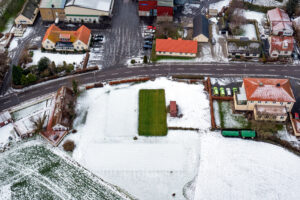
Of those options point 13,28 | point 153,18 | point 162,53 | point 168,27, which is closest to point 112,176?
point 162,53

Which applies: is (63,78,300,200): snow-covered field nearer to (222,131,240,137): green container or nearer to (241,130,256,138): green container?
(222,131,240,137): green container

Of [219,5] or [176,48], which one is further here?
[219,5]

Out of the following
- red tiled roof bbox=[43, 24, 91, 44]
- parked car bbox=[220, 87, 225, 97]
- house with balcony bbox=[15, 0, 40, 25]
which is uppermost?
house with balcony bbox=[15, 0, 40, 25]

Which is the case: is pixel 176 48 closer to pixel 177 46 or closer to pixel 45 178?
pixel 177 46

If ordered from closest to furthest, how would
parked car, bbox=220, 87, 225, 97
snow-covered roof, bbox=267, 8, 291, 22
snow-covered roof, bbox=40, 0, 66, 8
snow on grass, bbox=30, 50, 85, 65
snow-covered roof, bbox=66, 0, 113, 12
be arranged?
parked car, bbox=220, 87, 225, 97 → snow on grass, bbox=30, 50, 85, 65 → snow-covered roof, bbox=267, 8, 291, 22 → snow-covered roof, bbox=66, 0, 113, 12 → snow-covered roof, bbox=40, 0, 66, 8

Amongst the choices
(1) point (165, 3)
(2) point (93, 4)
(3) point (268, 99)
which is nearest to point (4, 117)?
(2) point (93, 4)

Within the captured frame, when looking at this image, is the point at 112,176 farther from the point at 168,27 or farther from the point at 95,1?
the point at 95,1

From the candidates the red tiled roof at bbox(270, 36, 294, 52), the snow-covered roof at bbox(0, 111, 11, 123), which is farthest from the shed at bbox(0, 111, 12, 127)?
the red tiled roof at bbox(270, 36, 294, 52)
